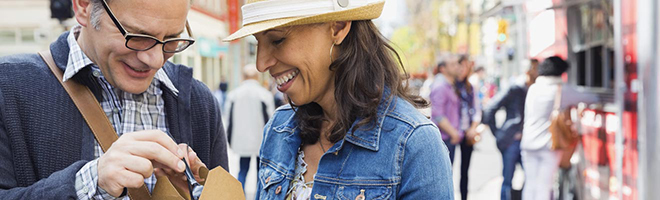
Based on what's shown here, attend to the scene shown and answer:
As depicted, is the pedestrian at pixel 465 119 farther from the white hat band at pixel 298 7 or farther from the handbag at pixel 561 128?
the white hat band at pixel 298 7

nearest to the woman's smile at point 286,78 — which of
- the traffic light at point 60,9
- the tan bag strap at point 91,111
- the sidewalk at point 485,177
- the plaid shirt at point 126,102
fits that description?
the plaid shirt at point 126,102

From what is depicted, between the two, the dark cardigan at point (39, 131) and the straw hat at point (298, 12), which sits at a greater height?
the straw hat at point (298, 12)

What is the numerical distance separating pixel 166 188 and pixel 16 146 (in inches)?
15.9

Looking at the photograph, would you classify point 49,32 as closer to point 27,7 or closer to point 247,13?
point 27,7

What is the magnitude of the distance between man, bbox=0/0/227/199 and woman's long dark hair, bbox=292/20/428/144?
47 centimetres

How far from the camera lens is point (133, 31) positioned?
165 cm

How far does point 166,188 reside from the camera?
148 cm

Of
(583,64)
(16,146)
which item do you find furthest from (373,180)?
(583,64)

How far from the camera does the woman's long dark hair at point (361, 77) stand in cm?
Result: 185

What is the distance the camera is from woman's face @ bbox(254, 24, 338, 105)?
1806 mm

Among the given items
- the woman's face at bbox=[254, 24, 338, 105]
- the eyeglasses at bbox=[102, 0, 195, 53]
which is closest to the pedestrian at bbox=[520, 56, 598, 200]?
the woman's face at bbox=[254, 24, 338, 105]

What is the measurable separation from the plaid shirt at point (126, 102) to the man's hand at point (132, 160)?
225 millimetres

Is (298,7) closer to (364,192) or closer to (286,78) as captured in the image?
(286,78)

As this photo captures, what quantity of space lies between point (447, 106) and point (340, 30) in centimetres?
539
